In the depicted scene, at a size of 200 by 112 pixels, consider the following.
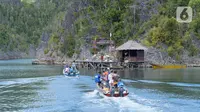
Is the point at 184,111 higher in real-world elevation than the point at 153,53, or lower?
lower

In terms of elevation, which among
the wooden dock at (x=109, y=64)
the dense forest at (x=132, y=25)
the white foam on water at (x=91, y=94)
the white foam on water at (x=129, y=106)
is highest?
the dense forest at (x=132, y=25)

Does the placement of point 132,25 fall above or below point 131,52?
above

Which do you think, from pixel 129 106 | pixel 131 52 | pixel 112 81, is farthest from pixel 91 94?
pixel 131 52

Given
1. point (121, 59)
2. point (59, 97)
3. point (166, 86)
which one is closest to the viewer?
point (59, 97)

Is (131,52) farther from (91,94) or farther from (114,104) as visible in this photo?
(114,104)

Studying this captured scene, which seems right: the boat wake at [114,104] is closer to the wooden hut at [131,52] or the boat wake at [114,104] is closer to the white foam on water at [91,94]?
the white foam on water at [91,94]

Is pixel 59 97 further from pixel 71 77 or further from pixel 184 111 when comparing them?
pixel 71 77

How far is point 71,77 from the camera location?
6956 cm

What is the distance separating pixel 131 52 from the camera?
316ft

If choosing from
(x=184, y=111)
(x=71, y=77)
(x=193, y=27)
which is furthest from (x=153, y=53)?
(x=184, y=111)

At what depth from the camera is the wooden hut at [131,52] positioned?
9219 centimetres

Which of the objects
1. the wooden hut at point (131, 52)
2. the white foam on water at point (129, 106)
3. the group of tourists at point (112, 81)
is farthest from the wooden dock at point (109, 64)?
the white foam on water at point (129, 106)

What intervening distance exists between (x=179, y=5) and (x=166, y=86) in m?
57.0

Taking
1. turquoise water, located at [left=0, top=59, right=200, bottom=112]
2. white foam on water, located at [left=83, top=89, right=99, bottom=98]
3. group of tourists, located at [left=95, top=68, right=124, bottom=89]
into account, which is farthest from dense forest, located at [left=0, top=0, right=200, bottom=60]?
group of tourists, located at [left=95, top=68, right=124, bottom=89]
